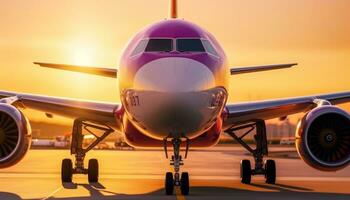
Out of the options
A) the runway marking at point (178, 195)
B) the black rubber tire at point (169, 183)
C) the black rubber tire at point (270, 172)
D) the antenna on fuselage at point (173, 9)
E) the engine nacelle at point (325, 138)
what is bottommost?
the runway marking at point (178, 195)

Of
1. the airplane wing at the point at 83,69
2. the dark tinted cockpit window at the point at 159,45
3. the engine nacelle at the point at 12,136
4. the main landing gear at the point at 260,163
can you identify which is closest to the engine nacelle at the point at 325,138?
the main landing gear at the point at 260,163

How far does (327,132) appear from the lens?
60.6ft

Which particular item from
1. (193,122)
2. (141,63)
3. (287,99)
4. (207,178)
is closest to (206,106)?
(193,122)

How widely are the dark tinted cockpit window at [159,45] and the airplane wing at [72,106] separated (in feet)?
11.6

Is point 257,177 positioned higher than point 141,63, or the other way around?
point 141,63

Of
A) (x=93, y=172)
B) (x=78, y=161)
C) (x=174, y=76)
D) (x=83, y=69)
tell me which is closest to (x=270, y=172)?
(x=93, y=172)

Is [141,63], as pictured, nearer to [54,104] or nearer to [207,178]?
[54,104]

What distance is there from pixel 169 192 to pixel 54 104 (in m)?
5.16

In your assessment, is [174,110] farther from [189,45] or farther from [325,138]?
[325,138]

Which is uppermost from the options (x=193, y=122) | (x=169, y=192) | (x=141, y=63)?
(x=141, y=63)

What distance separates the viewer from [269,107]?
20.6m

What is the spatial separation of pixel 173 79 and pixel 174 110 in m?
0.65

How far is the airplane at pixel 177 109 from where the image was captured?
1541 cm

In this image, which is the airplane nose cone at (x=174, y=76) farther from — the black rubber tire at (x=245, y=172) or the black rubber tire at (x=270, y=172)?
the black rubber tire at (x=270, y=172)
